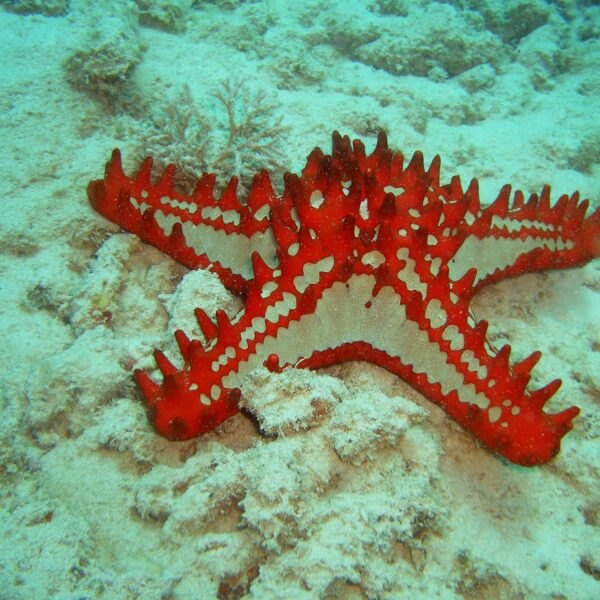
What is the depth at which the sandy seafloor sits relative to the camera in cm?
272

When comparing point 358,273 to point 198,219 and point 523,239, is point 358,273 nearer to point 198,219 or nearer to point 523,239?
point 198,219

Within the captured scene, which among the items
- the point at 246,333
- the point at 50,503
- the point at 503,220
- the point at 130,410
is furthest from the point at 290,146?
the point at 50,503

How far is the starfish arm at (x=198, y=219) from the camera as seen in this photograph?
395 centimetres

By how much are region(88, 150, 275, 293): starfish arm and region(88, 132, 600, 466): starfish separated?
12mm

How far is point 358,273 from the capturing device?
3.43 metres

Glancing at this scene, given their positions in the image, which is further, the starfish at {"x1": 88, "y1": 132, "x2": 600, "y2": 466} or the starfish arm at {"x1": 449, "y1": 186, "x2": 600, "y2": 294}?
the starfish arm at {"x1": 449, "y1": 186, "x2": 600, "y2": 294}

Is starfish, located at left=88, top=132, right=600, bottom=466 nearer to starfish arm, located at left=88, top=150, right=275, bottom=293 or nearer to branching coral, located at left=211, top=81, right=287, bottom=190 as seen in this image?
starfish arm, located at left=88, top=150, right=275, bottom=293

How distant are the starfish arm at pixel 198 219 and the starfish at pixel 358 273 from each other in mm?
12

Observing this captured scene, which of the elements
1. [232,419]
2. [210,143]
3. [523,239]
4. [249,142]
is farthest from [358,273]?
[210,143]

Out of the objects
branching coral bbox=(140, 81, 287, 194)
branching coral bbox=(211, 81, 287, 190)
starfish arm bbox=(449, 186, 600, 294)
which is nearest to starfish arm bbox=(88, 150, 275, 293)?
branching coral bbox=(140, 81, 287, 194)

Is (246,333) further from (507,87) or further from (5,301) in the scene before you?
(507,87)

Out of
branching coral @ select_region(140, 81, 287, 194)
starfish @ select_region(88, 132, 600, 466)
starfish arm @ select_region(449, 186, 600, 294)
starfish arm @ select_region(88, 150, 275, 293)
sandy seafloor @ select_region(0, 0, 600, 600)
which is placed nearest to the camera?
sandy seafloor @ select_region(0, 0, 600, 600)

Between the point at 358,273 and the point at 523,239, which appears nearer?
the point at 358,273

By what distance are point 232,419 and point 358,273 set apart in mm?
1404
